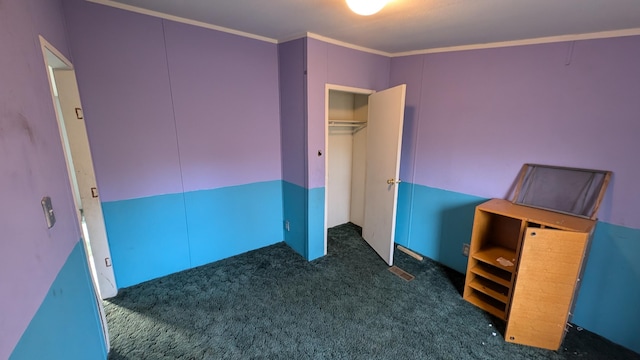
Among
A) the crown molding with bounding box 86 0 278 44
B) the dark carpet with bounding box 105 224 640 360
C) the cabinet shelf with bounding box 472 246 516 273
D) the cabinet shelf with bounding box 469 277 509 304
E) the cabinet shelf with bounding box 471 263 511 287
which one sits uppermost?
the crown molding with bounding box 86 0 278 44

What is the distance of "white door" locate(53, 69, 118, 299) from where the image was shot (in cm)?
192

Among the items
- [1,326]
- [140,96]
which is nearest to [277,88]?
[140,96]

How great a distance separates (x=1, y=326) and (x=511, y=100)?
3231mm

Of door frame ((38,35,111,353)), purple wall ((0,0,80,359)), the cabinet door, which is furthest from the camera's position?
the cabinet door

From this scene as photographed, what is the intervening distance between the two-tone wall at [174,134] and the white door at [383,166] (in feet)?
3.70

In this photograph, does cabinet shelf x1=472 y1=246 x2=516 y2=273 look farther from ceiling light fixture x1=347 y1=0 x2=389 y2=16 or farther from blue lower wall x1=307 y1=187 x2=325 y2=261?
ceiling light fixture x1=347 y1=0 x2=389 y2=16

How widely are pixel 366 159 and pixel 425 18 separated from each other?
64.4 inches

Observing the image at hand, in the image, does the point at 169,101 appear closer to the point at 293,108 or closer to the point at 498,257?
the point at 293,108

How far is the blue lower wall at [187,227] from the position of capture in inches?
91.7

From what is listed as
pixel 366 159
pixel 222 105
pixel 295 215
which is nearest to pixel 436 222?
pixel 366 159

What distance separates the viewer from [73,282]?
52.1 inches

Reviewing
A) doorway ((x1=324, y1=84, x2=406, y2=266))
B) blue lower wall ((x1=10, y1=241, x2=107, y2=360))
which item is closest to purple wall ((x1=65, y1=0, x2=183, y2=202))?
blue lower wall ((x1=10, y1=241, x2=107, y2=360))

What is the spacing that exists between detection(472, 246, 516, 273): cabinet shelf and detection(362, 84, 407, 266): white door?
2.69 feet

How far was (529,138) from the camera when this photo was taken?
224 centimetres
